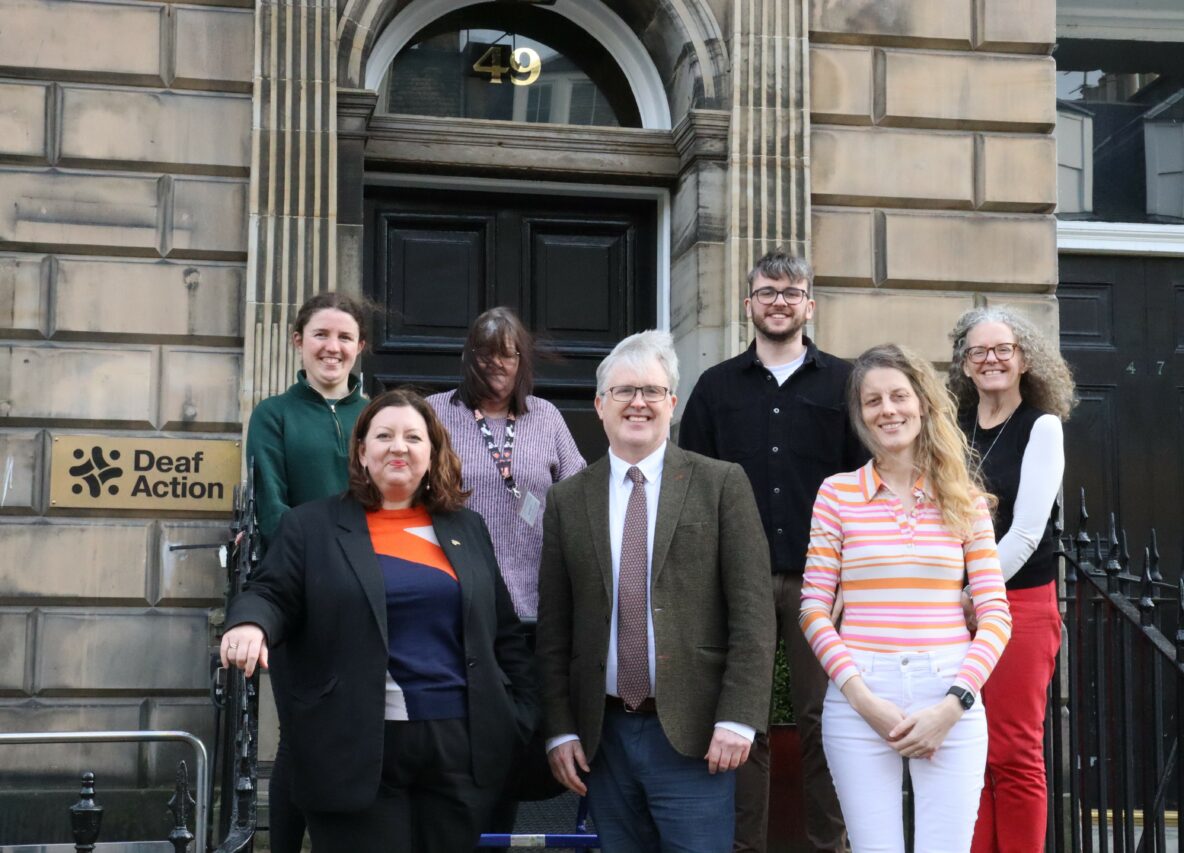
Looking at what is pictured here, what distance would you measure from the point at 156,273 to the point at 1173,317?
619 cm

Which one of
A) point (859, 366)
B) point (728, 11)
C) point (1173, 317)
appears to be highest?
point (728, 11)

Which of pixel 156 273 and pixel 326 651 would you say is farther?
pixel 156 273

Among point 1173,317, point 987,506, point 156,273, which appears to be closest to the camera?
point 987,506

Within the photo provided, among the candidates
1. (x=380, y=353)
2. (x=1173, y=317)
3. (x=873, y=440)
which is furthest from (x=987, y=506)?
(x=1173, y=317)

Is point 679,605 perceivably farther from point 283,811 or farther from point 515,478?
point 283,811

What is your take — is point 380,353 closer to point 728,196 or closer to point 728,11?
point 728,196

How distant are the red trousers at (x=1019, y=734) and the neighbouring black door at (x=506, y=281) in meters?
Answer: 3.86

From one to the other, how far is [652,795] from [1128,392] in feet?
19.6

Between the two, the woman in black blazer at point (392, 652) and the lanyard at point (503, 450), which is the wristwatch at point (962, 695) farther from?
the lanyard at point (503, 450)

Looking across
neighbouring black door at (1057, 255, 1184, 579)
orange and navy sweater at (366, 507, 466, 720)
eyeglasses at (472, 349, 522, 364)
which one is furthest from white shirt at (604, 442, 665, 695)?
neighbouring black door at (1057, 255, 1184, 579)

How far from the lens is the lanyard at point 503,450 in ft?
15.5

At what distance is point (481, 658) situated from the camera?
382 cm

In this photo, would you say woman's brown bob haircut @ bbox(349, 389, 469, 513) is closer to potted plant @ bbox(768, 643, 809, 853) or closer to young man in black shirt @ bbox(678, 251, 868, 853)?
young man in black shirt @ bbox(678, 251, 868, 853)

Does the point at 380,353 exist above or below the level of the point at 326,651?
above
